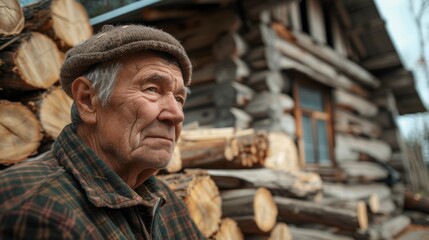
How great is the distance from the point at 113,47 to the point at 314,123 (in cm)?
559

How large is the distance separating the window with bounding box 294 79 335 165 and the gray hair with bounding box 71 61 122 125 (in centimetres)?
480

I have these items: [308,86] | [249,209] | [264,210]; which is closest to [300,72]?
[308,86]

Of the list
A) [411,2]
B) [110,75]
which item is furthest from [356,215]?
[411,2]

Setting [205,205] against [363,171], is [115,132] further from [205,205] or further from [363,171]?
[363,171]

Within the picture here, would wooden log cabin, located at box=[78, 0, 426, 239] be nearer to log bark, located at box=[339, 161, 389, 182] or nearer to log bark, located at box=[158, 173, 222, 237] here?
log bark, located at box=[339, 161, 389, 182]

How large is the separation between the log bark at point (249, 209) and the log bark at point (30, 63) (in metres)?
1.49

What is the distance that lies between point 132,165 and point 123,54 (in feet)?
1.52

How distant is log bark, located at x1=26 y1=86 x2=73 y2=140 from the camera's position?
6.53ft

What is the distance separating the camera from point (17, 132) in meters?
1.86

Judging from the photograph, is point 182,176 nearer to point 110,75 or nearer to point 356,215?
point 110,75

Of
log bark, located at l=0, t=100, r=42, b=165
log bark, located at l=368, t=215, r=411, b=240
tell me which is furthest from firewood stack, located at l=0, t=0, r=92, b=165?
log bark, located at l=368, t=215, r=411, b=240

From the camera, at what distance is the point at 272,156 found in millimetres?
3596

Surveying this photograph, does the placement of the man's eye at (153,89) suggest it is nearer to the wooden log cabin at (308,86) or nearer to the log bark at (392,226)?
the wooden log cabin at (308,86)

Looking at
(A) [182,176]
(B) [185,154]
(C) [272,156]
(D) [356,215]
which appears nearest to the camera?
(A) [182,176]
